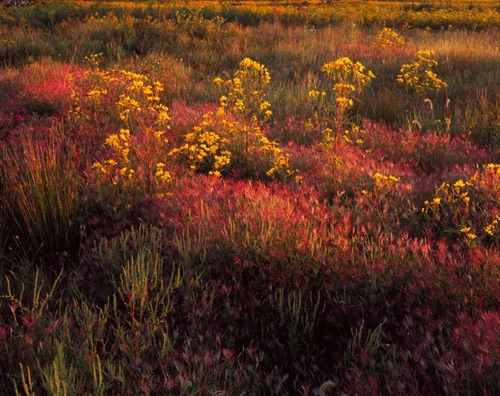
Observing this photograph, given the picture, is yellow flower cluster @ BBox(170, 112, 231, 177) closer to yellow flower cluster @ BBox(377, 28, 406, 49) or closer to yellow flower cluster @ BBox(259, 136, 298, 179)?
yellow flower cluster @ BBox(259, 136, 298, 179)

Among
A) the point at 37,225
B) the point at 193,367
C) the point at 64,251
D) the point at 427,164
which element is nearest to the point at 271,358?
the point at 193,367

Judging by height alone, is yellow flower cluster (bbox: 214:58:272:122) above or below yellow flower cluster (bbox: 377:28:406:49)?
above

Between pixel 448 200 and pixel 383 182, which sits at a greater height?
pixel 448 200

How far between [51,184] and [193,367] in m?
1.88

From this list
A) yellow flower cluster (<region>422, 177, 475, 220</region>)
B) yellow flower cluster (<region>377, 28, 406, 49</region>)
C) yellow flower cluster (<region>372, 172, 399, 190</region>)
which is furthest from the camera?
yellow flower cluster (<region>377, 28, 406, 49</region>)

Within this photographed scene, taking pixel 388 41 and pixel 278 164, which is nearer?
pixel 278 164

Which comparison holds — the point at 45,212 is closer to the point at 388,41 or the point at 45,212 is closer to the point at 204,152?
the point at 204,152

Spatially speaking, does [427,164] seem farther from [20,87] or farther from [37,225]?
[20,87]

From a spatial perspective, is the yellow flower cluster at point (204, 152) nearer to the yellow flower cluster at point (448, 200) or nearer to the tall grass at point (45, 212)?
the tall grass at point (45, 212)

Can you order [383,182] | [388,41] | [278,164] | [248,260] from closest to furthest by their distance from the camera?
[248,260], [383,182], [278,164], [388,41]

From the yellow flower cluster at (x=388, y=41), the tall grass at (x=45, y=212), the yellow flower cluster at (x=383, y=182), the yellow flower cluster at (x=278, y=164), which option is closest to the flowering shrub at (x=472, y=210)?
the yellow flower cluster at (x=383, y=182)

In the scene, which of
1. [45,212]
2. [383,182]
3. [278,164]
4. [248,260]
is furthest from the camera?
[278,164]

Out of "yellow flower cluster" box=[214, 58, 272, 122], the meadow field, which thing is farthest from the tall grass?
"yellow flower cluster" box=[214, 58, 272, 122]

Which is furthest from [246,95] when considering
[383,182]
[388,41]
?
[388,41]
